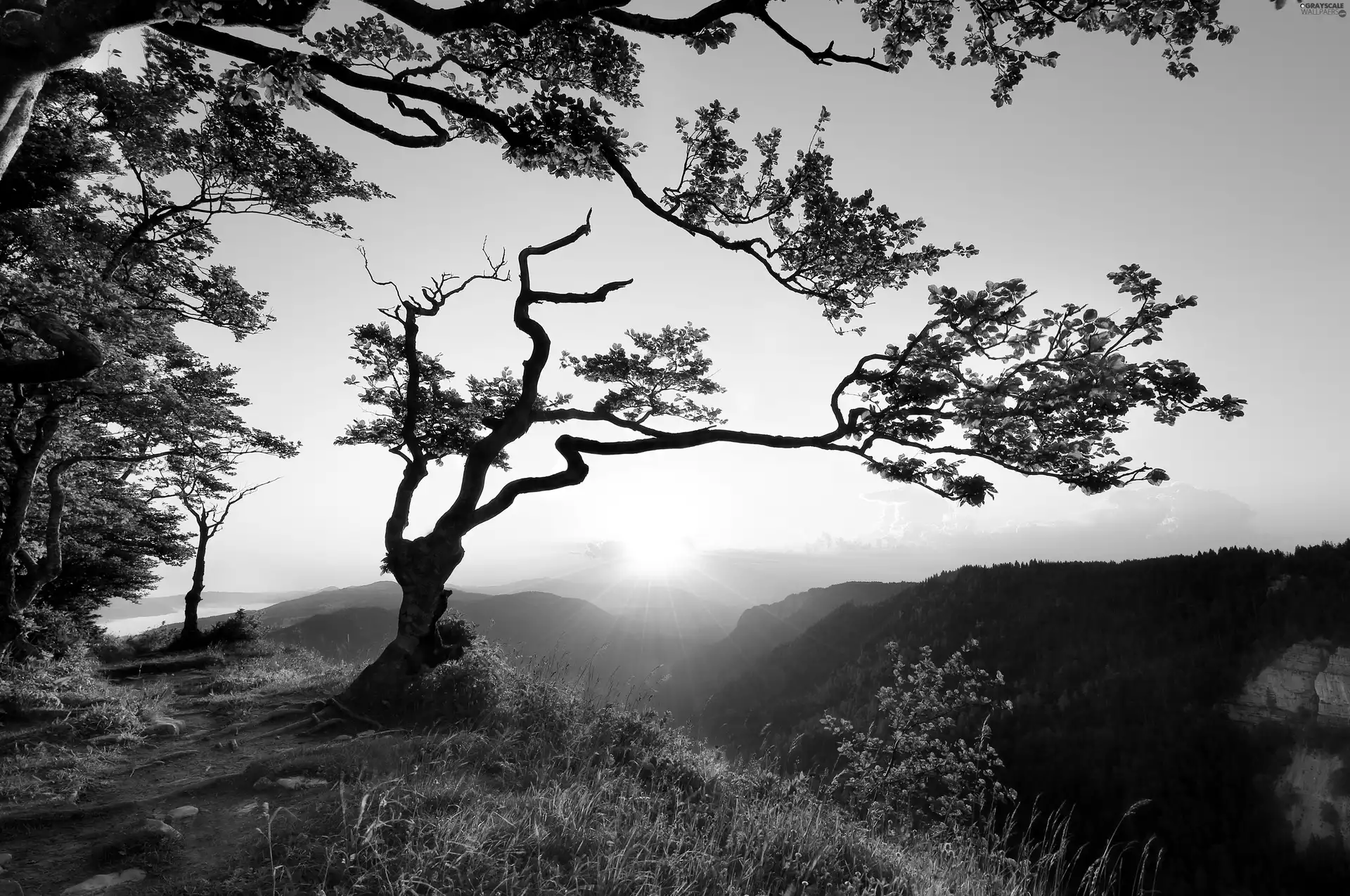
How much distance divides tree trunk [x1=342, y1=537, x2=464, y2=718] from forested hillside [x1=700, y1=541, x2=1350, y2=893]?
13483 mm

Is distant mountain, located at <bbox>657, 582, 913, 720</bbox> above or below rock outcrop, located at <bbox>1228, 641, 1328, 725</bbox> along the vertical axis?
below

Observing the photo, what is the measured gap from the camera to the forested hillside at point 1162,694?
85.6ft

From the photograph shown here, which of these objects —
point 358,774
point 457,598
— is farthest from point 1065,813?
point 457,598

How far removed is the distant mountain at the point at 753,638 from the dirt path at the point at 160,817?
239 ft

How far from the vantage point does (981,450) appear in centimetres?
711

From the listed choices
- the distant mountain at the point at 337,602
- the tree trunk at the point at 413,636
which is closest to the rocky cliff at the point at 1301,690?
the tree trunk at the point at 413,636

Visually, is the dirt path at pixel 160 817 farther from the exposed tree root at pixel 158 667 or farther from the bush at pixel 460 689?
the exposed tree root at pixel 158 667

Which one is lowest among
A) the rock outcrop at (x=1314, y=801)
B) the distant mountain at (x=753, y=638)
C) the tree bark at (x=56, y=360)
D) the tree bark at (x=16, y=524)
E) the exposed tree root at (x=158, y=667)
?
the distant mountain at (x=753, y=638)

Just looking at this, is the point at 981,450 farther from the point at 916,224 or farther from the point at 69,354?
the point at 69,354

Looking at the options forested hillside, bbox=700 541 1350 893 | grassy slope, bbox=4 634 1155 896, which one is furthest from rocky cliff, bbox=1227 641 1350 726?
grassy slope, bbox=4 634 1155 896

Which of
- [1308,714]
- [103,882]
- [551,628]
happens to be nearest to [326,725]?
[103,882]

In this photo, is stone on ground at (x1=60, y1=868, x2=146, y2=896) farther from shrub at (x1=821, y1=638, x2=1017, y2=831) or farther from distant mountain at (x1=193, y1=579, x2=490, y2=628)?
distant mountain at (x1=193, y1=579, x2=490, y2=628)

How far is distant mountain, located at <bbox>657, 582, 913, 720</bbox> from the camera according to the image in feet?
259

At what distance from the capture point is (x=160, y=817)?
381 centimetres
